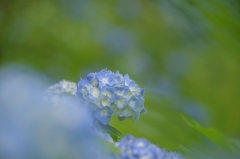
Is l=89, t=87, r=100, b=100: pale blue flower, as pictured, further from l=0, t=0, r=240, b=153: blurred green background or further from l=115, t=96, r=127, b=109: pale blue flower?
l=0, t=0, r=240, b=153: blurred green background

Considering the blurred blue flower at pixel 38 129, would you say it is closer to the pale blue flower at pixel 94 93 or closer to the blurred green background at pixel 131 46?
the pale blue flower at pixel 94 93

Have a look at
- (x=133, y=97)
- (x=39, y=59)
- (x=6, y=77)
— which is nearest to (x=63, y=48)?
(x=39, y=59)

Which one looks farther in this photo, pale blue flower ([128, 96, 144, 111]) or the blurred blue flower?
pale blue flower ([128, 96, 144, 111])

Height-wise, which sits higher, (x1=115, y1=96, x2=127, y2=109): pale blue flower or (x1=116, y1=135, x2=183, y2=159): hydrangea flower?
(x1=115, y1=96, x2=127, y2=109): pale blue flower

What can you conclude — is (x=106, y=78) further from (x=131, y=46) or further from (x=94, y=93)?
(x=131, y=46)

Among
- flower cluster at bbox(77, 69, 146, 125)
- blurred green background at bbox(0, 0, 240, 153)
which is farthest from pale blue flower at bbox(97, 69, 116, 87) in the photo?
blurred green background at bbox(0, 0, 240, 153)

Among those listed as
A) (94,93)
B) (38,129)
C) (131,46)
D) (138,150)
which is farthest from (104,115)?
(131,46)

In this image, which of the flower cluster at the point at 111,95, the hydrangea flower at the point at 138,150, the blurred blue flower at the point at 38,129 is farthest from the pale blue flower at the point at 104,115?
the blurred blue flower at the point at 38,129
